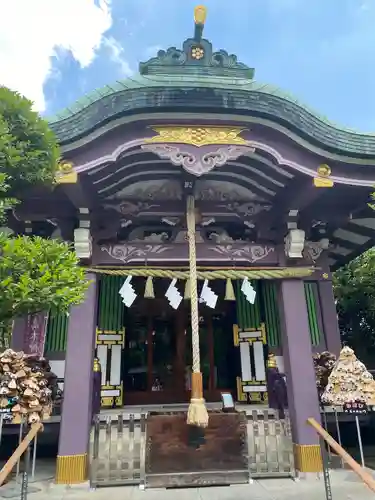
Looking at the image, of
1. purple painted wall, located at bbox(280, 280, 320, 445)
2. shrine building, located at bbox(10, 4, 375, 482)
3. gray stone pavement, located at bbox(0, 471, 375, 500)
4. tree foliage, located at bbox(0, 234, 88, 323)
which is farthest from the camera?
purple painted wall, located at bbox(280, 280, 320, 445)

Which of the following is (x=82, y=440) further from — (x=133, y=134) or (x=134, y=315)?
(x=133, y=134)

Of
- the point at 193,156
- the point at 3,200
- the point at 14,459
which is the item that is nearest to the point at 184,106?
the point at 193,156

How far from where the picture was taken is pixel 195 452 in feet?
19.2

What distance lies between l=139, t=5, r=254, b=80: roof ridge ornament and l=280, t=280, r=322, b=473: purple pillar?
4.45m

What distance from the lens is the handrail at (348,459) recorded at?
11.2ft

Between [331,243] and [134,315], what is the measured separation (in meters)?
5.32

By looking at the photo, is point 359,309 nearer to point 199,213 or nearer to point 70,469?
point 199,213

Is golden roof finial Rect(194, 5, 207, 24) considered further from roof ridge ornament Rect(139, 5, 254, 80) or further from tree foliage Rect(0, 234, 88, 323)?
tree foliage Rect(0, 234, 88, 323)

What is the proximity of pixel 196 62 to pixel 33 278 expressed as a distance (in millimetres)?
5903

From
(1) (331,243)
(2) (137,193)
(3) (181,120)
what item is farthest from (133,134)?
(1) (331,243)

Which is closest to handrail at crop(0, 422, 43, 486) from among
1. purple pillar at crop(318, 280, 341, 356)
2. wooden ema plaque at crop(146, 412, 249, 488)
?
wooden ema plaque at crop(146, 412, 249, 488)

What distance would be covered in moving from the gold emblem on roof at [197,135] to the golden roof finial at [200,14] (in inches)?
99.6

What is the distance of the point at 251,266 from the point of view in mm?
7043

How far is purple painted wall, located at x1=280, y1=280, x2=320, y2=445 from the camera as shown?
6.15 m
